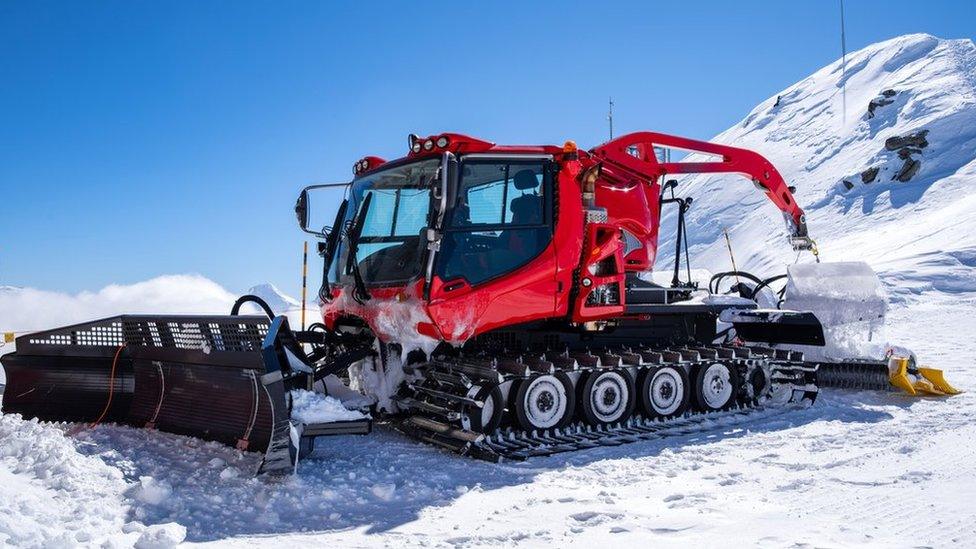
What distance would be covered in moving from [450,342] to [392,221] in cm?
146

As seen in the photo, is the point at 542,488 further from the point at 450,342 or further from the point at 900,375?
the point at 900,375

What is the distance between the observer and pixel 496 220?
24.5 ft

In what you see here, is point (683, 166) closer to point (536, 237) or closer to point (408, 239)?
point (536, 237)

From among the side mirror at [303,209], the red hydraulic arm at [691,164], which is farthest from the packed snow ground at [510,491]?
the red hydraulic arm at [691,164]

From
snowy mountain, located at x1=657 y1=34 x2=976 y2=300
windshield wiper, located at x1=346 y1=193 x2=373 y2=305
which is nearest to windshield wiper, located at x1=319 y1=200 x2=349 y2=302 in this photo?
windshield wiper, located at x1=346 y1=193 x2=373 y2=305

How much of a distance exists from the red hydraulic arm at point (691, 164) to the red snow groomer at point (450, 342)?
13.7 inches

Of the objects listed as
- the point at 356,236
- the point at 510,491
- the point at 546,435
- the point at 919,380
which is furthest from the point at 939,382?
the point at 356,236

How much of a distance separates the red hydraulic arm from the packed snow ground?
3.56 meters

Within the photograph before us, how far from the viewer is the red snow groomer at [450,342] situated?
267 inches

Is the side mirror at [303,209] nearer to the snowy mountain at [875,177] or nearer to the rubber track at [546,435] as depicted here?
the rubber track at [546,435]

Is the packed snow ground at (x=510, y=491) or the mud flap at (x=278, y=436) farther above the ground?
the mud flap at (x=278, y=436)

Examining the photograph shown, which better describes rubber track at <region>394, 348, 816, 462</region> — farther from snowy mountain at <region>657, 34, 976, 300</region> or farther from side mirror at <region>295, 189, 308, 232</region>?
snowy mountain at <region>657, 34, 976, 300</region>

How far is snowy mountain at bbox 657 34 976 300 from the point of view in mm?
31625

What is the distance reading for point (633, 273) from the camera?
370 inches
